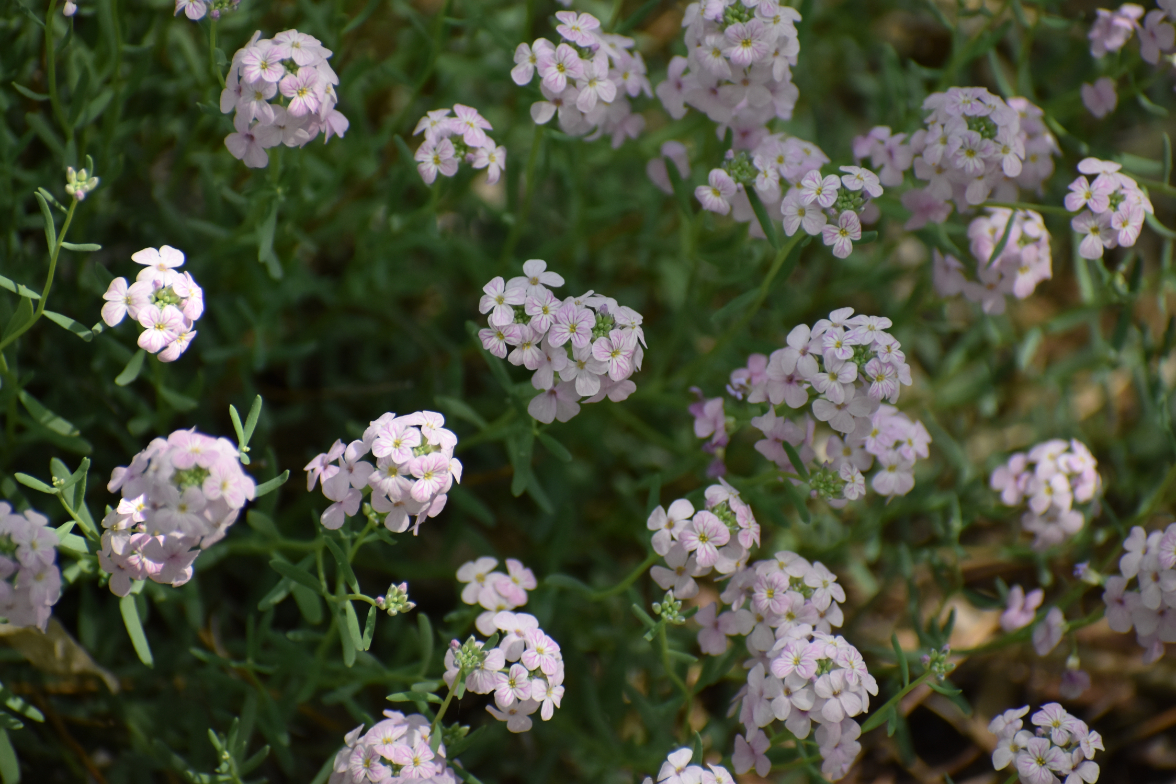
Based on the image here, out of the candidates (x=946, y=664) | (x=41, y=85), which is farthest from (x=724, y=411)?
(x=41, y=85)

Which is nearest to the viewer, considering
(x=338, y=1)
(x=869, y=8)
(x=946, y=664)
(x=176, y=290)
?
(x=176, y=290)

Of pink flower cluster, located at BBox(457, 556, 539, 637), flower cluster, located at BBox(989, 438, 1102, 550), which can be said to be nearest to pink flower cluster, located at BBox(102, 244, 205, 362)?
pink flower cluster, located at BBox(457, 556, 539, 637)

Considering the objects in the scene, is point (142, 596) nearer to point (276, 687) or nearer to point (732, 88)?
point (276, 687)

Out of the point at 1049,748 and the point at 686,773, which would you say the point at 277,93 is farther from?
the point at 1049,748

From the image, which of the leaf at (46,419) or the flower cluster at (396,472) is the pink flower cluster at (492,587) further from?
the leaf at (46,419)

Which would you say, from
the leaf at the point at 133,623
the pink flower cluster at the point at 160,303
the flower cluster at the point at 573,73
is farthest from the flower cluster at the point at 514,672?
the flower cluster at the point at 573,73

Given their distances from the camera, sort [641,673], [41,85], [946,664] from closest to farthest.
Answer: [946,664]
[41,85]
[641,673]
